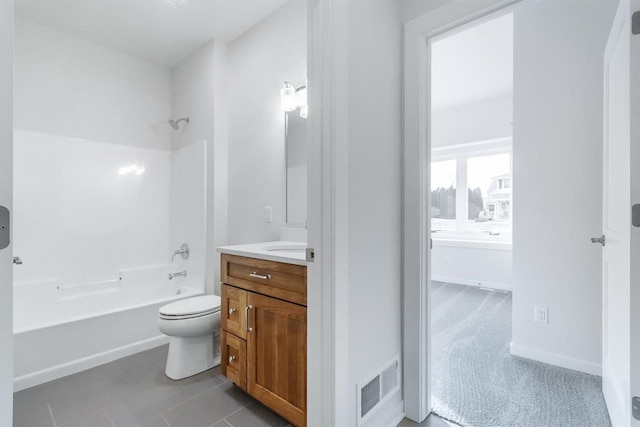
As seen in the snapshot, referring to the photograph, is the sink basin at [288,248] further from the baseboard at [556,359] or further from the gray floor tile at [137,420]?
the baseboard at [556,359]

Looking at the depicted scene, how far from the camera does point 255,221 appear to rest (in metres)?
2.43

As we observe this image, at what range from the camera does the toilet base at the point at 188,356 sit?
195 cm

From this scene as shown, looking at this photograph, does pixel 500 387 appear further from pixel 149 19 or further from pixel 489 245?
pixel 149 19

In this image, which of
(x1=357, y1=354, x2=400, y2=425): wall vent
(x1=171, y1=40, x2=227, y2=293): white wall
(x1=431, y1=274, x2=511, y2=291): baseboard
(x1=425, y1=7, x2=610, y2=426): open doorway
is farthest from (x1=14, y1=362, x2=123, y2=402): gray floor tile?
(x1=431, y1=274, x2=511, y2=291): baseboard

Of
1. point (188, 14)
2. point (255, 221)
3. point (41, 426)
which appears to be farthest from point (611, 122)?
point (41, 426)

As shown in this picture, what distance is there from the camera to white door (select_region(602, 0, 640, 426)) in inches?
42.7

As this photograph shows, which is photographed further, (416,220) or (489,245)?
(489,245)

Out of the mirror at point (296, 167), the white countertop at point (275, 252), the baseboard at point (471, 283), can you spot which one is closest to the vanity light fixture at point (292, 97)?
the mirror at point (296, 167)

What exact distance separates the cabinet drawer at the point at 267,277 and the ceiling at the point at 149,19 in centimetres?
186

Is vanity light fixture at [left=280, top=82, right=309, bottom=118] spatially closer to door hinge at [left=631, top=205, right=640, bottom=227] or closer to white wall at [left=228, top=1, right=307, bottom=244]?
white wall at [left=228, top=1, right=307, bottom=244]

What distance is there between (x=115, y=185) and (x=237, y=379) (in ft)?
7.25

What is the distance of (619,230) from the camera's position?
4.12ft

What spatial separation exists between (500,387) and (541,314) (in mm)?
641

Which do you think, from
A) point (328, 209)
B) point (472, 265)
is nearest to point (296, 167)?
point (328, 209)
